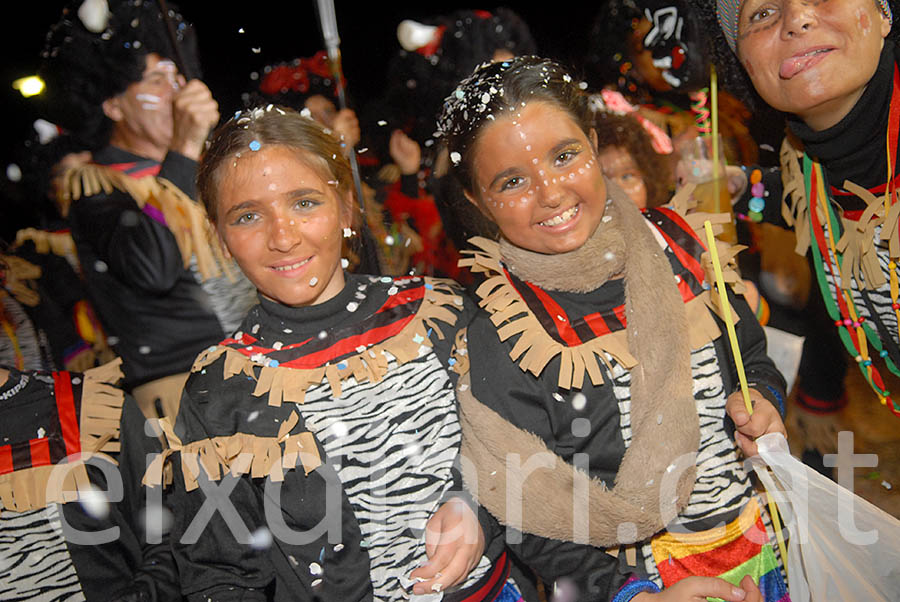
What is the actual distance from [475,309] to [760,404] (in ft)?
1.71

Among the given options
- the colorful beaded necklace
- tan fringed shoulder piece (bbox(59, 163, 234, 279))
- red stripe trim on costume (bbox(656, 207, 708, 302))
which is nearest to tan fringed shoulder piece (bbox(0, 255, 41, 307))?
tan fringed shoulder piece (bbox(59, 163, 234, 279))

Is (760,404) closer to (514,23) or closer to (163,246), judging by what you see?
(514,23)

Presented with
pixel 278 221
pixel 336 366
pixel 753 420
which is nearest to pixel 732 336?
pixel 753 420

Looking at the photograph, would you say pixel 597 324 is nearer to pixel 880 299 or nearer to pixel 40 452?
pixel 880 299

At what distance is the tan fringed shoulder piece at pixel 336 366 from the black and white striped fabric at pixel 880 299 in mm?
818

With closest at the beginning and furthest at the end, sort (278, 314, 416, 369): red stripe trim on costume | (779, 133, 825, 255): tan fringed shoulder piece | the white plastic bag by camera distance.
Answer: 1. the white plastic bag
2. (278, 314, 416, 369): red stripe trim on costume
3. (779, 133, 825, 255): tan fringed shoulder piece

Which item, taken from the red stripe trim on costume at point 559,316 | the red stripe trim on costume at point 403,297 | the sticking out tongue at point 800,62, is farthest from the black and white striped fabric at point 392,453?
the sticking out tongue at point 800,62

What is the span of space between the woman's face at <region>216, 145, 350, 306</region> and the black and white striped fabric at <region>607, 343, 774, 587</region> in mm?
693

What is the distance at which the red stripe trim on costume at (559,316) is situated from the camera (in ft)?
3.87

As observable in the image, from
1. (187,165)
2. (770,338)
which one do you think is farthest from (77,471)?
(770,338)

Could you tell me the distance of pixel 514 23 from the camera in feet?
4.59

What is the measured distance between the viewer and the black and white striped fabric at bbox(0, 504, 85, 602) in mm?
1205

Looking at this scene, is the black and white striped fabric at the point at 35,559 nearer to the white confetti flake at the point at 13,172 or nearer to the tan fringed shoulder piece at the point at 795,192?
the white confetti flake at the point at 13,172

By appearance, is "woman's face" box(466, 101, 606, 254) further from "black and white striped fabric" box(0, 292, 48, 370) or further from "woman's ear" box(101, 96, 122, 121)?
"black and white striped fabric" box(0, 292, 48, 370)
